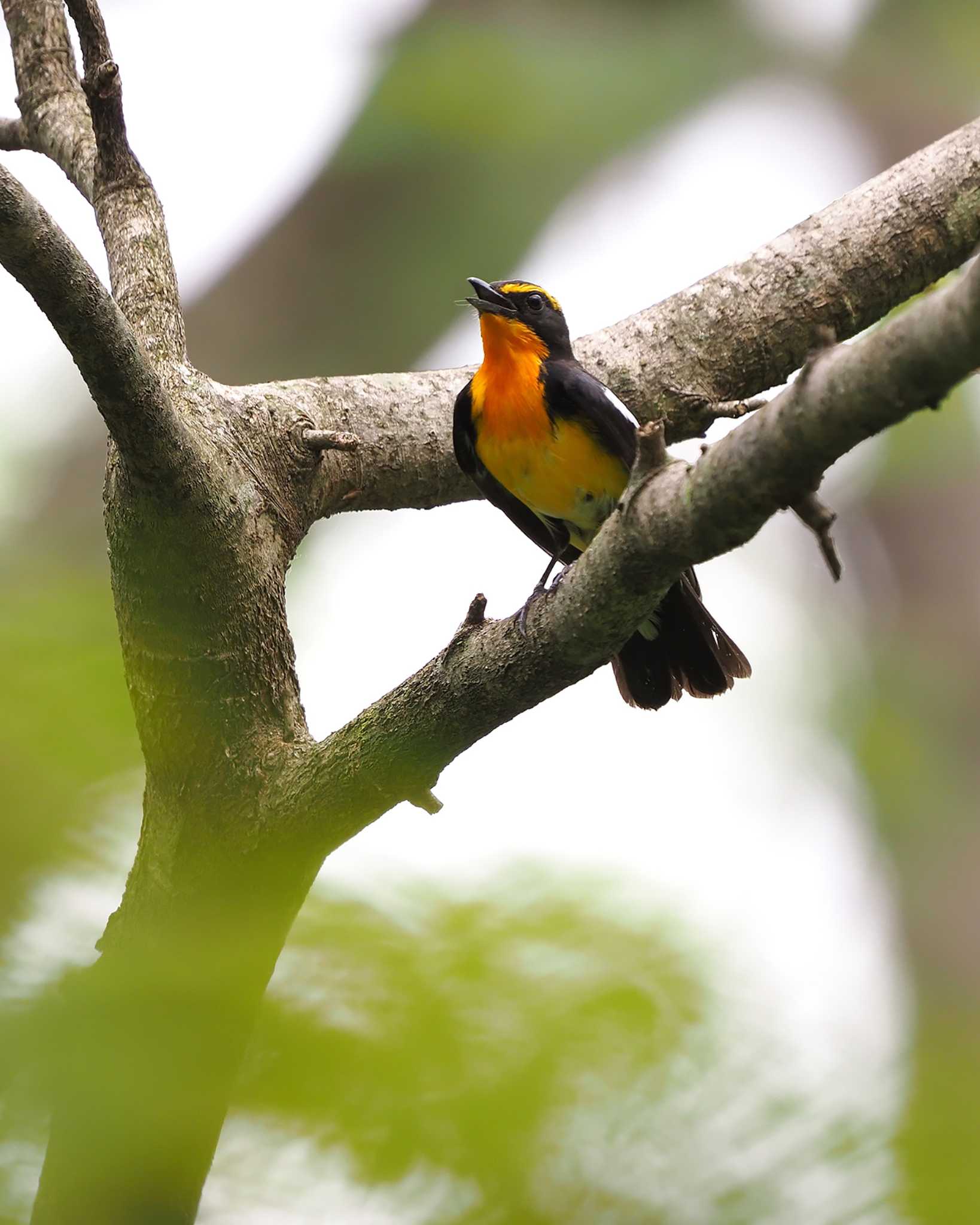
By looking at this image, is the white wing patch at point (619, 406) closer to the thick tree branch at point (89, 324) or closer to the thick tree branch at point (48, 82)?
the thick tree branch at point (89, 324)

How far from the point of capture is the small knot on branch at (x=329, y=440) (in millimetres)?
2953

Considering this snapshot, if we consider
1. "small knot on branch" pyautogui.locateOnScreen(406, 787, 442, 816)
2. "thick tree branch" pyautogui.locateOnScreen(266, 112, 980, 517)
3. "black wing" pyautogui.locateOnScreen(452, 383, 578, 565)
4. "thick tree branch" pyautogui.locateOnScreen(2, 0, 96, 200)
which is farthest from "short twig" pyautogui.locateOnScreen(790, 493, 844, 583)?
"thick tree branch" pyautogui.locateOnScreen(2, 0, 96, 200)

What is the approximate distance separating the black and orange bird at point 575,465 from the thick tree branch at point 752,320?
13 cm

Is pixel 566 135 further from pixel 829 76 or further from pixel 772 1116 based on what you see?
pixel 772 1116

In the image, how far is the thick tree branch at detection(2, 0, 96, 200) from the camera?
345 centimetres

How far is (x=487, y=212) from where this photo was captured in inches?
305

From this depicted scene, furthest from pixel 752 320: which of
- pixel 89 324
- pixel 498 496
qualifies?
pixel 89 324

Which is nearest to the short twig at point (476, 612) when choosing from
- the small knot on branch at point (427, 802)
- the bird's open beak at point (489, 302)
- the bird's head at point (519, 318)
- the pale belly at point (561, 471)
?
the small knot on branch at point (427, 802)

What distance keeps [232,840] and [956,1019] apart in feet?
6.77

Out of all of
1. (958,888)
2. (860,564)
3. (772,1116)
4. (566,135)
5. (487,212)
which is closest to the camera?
(772,1116)

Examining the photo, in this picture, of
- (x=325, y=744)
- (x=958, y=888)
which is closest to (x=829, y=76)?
(x=958, y=888)

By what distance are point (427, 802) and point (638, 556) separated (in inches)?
33.6

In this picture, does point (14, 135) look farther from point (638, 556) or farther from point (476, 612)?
point (638, 556)

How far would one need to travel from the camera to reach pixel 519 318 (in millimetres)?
4289
